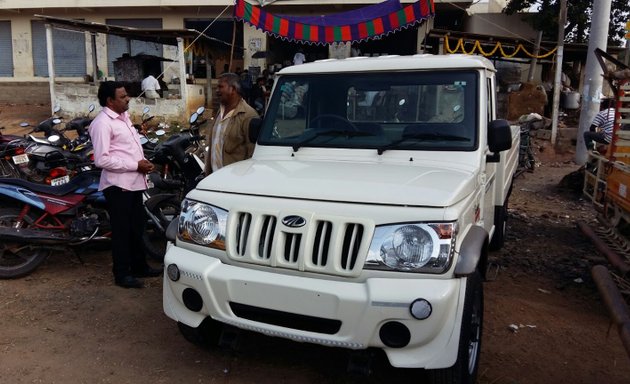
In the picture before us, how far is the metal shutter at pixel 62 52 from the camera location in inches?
859

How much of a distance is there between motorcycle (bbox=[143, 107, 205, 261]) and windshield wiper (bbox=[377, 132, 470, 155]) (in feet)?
8.49

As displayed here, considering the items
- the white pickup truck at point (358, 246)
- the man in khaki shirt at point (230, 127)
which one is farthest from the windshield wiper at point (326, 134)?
the man in khaki shirt at point (230, 127)

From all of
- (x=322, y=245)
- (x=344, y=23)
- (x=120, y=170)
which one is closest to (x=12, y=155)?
(x=120, y=170)

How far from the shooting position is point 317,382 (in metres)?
3.09

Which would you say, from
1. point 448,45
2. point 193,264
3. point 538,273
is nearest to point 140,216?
point 193,264

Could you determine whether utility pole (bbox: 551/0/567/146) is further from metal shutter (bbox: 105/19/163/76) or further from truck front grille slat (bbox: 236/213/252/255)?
metal shutter (bbox: 105/19/163/76)

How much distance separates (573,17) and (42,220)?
55.8 feet

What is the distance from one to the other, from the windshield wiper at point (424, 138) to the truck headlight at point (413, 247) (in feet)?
3.57

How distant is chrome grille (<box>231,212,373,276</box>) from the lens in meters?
2.52

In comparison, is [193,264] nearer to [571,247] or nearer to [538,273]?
[538,273]

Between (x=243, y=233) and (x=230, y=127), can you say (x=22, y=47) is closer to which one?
(x=230, y=127)

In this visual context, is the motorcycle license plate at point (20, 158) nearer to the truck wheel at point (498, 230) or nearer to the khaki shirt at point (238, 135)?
the khaki shirt at point (238, 135)

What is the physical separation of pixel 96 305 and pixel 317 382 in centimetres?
211

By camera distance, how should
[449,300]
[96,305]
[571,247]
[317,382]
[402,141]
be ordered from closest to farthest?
[449,300] < [317,382] < [402,141] < [96,305] < [571,247]
